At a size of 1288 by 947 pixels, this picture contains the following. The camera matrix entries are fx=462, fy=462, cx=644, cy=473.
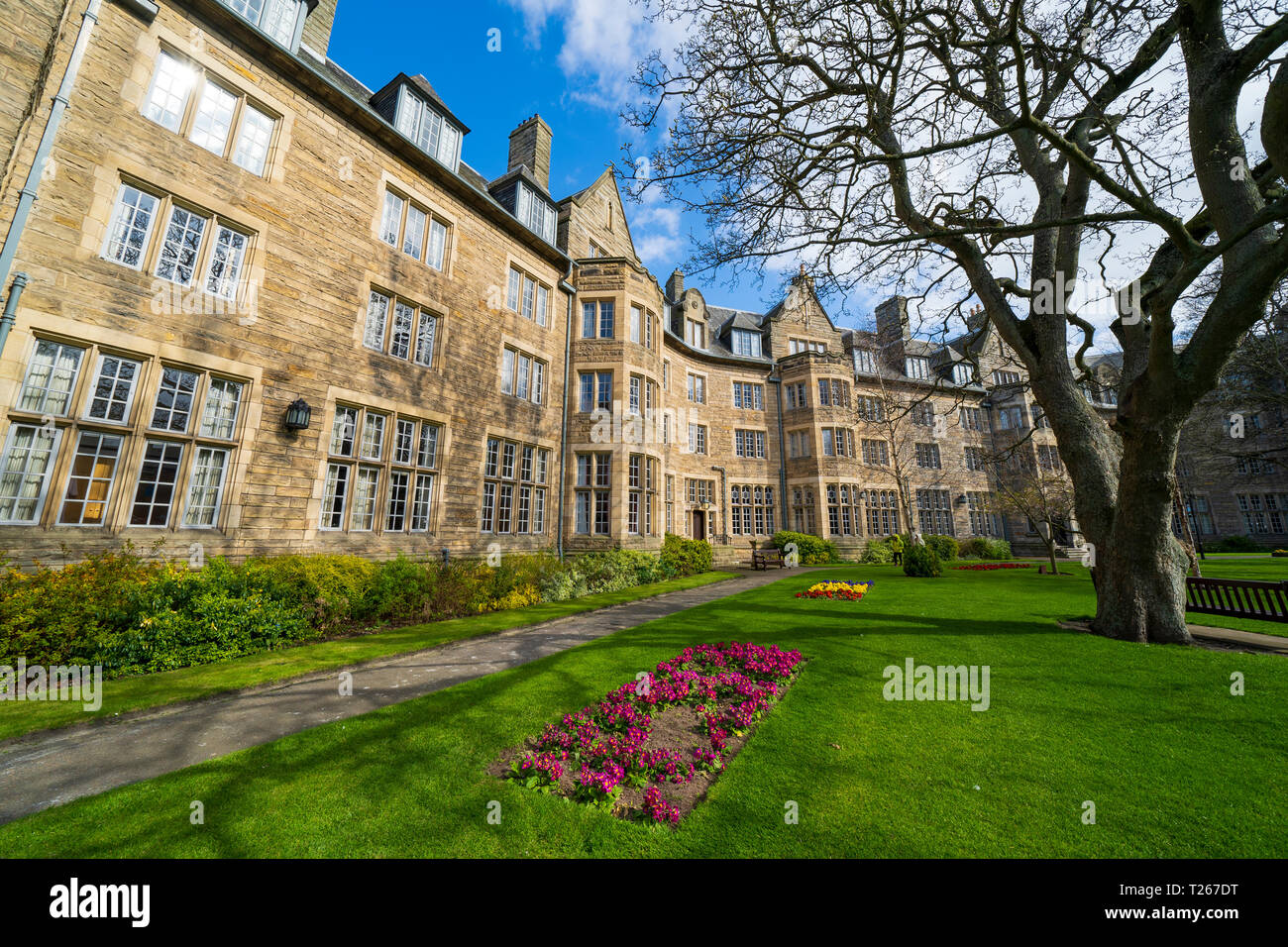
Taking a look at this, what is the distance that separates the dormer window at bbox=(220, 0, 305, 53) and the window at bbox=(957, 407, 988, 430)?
35.6 m

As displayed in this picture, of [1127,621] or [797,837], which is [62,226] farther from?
[1127,621]

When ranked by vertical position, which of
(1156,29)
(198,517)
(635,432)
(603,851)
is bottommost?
(603,851)

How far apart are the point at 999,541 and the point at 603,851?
112 feet

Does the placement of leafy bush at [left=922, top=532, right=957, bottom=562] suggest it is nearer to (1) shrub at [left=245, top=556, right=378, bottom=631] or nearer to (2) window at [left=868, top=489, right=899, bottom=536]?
(2) window at [left=868, top=489, right=899, bottom=536]

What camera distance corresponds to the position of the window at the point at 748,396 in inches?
1048

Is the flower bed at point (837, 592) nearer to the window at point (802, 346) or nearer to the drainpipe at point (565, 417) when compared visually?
the drainpipe at point (565, 417)

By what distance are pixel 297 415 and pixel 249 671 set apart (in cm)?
521

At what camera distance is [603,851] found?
2.53 metres

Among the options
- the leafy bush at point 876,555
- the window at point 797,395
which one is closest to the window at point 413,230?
the window at point 797,395

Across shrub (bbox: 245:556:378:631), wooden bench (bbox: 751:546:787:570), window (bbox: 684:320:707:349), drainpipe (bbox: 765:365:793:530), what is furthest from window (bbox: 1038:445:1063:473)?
shrub (bbox: 245:556:378:631)

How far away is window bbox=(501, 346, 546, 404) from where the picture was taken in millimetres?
14398

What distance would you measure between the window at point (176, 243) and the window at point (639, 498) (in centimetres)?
1130

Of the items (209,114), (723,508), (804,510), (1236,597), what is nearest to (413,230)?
(209,114)
